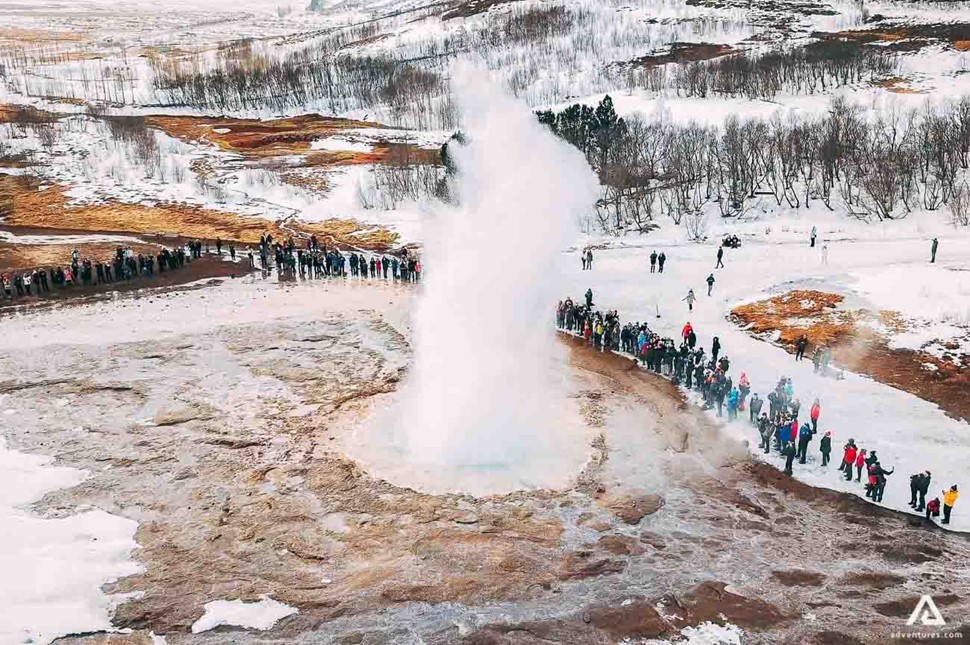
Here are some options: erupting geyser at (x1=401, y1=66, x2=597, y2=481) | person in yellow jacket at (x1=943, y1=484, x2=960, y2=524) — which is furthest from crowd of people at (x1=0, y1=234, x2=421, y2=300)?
person in yellow jacket at (x1=943, y1=484, x2=960, y2=524)

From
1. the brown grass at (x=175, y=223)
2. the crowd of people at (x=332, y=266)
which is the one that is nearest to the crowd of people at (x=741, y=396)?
the crowd of people at (x=332, y=266)

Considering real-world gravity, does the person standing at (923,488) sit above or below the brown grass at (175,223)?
below

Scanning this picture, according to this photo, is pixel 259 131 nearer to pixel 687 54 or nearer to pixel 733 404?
pixel 687 54

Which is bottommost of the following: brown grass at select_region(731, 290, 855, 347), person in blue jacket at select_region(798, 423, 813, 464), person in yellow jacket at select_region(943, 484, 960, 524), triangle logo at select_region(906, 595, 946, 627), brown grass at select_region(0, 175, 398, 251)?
triangle logo at select_region(906, 595, 946, 627)

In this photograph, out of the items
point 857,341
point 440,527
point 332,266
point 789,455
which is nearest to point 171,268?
point 332,266

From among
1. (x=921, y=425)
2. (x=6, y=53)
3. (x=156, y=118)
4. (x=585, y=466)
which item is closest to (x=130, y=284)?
(x=585, y=466)

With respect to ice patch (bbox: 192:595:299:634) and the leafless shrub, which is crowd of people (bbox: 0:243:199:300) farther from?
the leafless shrub

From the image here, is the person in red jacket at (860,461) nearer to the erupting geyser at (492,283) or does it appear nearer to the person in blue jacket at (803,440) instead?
the person in blue jacket at (803,440)

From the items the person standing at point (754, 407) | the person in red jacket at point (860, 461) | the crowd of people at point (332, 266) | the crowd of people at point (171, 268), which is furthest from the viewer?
the crowd of people at point (332, 266)
